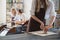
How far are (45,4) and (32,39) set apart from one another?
663mm

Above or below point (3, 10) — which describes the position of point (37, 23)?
below

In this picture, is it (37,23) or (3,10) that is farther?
(3,10)

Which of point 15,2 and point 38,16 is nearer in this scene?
point 38,16

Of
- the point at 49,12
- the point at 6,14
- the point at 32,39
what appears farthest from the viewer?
the point at 6,14

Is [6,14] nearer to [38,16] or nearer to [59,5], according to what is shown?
[59,5]

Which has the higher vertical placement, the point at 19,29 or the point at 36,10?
the point at 36,10

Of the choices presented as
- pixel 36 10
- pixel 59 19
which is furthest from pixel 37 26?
pixel 59 19

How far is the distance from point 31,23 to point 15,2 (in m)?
2.51

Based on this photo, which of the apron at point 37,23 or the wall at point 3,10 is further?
the wall at point 3,10

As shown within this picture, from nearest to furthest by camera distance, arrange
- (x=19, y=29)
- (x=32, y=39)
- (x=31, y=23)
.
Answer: (x=32, y=39) → (x=19, y=29) → (x=31, y=23)

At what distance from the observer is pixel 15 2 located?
14.0 feet

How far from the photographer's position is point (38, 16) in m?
1.79

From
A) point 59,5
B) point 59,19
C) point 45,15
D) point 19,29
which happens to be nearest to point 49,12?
point 45,15

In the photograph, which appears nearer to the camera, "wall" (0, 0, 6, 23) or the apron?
the apron
